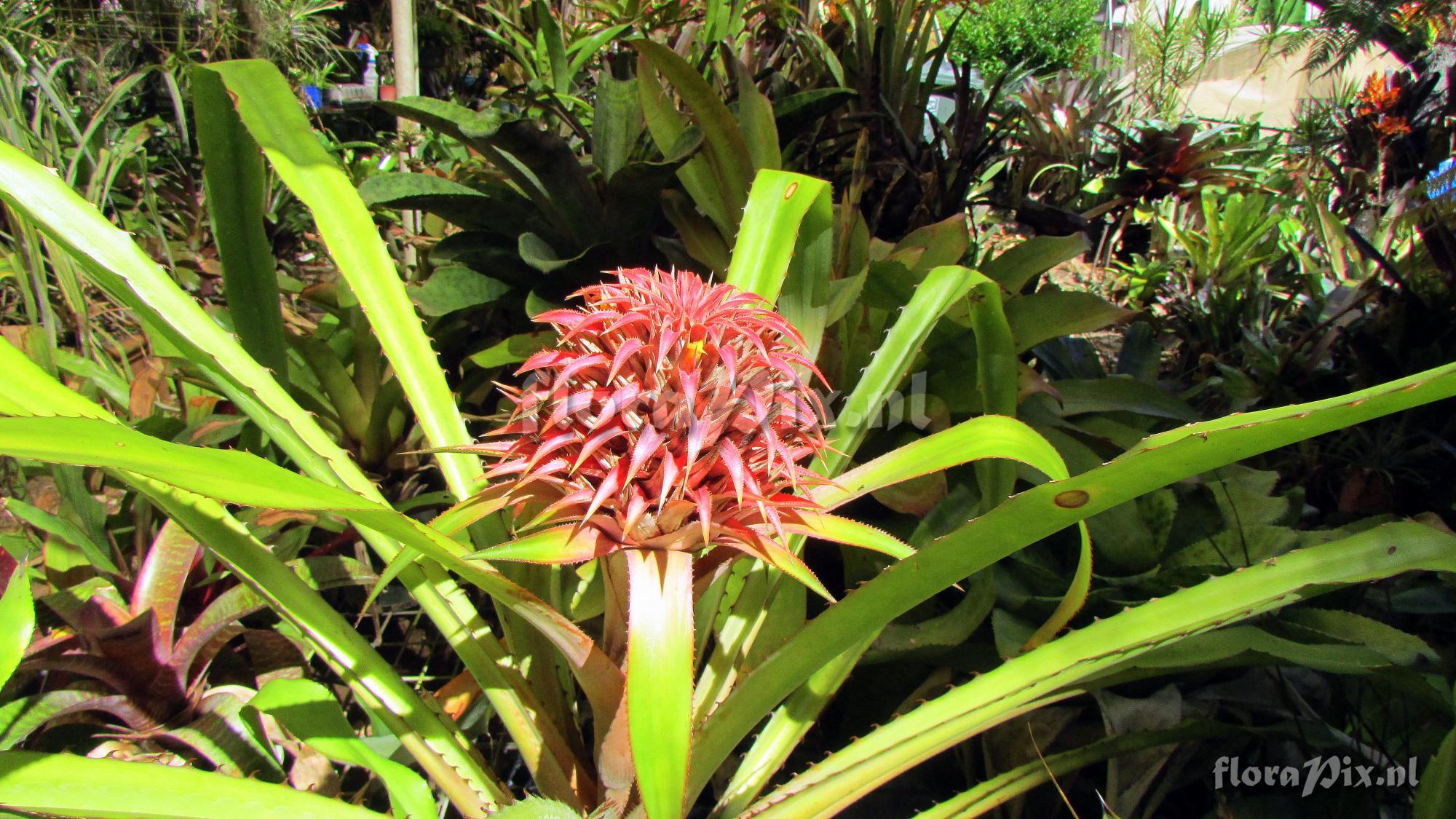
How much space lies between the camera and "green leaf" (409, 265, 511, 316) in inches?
53.6

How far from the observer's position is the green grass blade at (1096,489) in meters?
0.48

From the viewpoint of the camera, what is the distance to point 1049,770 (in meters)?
0.79

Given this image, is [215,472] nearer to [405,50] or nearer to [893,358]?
[893,358]

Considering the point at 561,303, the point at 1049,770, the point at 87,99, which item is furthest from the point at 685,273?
the point at 87,99

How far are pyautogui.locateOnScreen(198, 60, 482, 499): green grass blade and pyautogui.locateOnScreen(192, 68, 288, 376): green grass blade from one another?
37 mm

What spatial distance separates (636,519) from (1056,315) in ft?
2.94

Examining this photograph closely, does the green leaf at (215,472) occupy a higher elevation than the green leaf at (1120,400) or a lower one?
higher

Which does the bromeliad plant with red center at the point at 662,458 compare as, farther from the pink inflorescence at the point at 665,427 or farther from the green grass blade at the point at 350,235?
the green grass blade at the point at 350,235

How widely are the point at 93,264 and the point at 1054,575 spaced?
3.52 feet

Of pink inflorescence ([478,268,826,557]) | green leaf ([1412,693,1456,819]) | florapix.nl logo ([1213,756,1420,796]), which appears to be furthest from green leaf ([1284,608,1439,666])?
pink inflorescence ([478,268,826,557])

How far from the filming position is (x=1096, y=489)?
1.68ft

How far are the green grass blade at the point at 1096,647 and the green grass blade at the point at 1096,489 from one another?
0.55 ft

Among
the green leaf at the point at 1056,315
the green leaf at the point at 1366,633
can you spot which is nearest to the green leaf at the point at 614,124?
the green leaf at the point at 1056,315

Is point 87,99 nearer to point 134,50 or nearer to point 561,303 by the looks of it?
point 134,50
